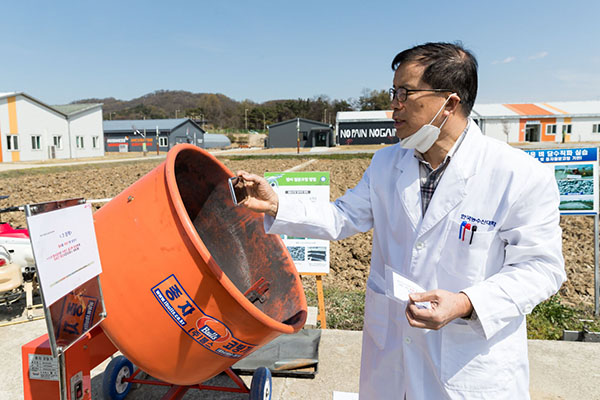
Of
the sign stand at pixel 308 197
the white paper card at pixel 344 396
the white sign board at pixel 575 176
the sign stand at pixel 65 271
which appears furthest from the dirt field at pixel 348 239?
the sign stand at pixel 65 271

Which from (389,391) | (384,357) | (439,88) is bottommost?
(389,391)

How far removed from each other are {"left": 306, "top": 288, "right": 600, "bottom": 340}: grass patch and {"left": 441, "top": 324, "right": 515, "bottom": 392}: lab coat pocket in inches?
104

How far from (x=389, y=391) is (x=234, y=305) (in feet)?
2.59

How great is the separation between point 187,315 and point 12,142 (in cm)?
3272

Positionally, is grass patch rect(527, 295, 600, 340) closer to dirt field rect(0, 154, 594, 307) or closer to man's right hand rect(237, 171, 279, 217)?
dirt field rect(0, 154, 594, 307)

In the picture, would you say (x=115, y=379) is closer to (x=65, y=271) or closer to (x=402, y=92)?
(x=65, y=271)

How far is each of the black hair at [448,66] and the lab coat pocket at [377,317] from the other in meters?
0.92

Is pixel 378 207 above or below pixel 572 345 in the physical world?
above

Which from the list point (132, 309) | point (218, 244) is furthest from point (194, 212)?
point (132, 309)

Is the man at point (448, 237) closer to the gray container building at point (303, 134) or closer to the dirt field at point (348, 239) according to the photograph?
the dirt field at point (348, 239)

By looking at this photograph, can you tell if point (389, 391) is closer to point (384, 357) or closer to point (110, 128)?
point (384, 357)

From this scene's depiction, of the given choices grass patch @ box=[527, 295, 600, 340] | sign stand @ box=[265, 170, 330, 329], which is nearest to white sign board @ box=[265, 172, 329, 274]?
sign stand @ box=[265, 170, 330, 329]

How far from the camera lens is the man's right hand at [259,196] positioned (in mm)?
1950

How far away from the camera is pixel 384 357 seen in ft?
6.48
